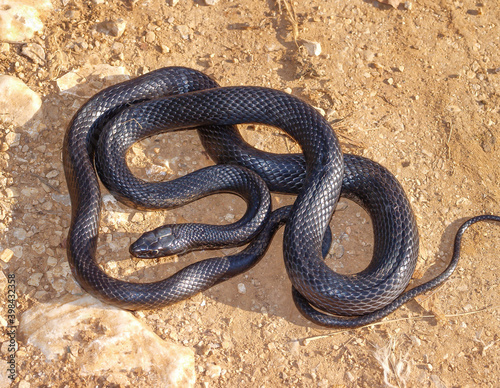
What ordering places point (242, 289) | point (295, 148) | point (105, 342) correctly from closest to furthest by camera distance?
point (105, 342) → point (242, 289) → point (295, 148)

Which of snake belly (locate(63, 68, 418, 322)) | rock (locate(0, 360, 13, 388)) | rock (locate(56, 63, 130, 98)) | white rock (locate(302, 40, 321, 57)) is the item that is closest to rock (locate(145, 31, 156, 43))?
rock (locate(56, 63, 130, 98))

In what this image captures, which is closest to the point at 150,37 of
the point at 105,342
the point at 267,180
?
the point at 267,180

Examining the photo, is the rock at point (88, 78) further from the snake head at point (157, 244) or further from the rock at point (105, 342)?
the rock at point (105, 342)

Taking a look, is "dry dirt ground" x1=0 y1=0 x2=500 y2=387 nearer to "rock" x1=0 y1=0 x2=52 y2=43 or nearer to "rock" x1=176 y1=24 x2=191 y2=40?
"rock" x1=176 y1=24 x2=191 y2=40

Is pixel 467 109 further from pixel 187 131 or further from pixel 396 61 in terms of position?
pixel 187 131

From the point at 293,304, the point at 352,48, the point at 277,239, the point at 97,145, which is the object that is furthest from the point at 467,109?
the point at 97,145

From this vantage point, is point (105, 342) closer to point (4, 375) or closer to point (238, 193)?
point (4, 375)

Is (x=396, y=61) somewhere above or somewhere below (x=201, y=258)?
above
